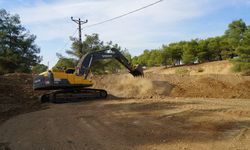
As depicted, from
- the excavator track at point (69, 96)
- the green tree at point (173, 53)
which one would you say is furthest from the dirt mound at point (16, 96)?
the green tree at point (173, 53)

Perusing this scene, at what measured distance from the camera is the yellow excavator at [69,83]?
1731cm

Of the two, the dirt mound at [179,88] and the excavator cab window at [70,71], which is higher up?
the excavator cab window at [70,71]

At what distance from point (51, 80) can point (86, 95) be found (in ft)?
7.76

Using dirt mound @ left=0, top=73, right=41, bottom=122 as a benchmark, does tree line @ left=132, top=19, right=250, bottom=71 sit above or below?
above

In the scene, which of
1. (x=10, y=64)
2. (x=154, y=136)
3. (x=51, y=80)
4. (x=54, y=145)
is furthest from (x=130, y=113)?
(x=10, y=64)

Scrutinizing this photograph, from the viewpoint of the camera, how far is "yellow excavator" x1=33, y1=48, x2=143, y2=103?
682 inches

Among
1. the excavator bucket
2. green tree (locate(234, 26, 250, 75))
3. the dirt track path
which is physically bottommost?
the dirt track path

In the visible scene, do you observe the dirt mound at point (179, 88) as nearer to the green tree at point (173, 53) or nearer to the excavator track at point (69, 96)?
the excavator track at point (69, 96)

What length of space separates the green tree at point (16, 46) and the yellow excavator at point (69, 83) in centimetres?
2382

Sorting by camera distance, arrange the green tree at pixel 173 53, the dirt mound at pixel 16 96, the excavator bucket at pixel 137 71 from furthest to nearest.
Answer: the green tree at pixel 173 53, the excavator bucket at pixel 137 71, the dirt mound at pixel 16 96

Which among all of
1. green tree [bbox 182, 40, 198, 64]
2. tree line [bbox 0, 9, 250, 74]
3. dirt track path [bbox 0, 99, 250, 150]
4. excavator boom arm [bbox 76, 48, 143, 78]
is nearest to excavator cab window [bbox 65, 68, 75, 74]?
excavator boom arm [bbox 76, 48, 143, 78]

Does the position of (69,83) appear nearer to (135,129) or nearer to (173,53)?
(135,129)

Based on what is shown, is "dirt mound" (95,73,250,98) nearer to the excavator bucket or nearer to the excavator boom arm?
the excavator bucket

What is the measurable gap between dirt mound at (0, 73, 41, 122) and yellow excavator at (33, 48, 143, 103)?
1.00 meters
